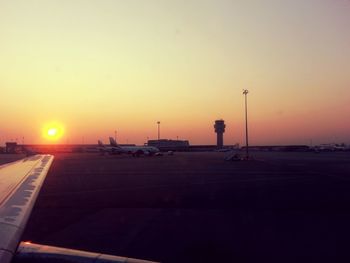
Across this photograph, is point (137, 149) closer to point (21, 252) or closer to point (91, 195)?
point (91, 195)

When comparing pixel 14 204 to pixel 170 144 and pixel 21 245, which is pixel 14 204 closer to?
pixel 21 245

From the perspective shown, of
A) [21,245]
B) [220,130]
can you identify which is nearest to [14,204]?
[21,245]

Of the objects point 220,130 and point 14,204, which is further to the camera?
point 220,130

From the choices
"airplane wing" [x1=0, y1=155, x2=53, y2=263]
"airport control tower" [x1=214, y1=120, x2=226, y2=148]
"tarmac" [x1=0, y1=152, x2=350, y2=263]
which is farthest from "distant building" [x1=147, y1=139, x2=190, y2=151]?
"airplane wing" [x1=0, y1=155, x2=53, y2=263]

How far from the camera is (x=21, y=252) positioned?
16.2ft

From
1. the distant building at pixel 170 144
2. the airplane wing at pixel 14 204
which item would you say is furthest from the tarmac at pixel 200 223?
the distant building at pixel 170 144

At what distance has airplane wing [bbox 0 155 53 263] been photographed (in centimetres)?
424

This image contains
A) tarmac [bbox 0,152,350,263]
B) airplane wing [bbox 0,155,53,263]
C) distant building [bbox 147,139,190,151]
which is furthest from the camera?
distant building [bbox 147,139,190,151]

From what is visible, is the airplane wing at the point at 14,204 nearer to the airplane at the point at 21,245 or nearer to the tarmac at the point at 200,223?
the airplane at the point at 21,245

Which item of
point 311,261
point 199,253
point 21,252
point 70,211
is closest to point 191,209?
point 70,211

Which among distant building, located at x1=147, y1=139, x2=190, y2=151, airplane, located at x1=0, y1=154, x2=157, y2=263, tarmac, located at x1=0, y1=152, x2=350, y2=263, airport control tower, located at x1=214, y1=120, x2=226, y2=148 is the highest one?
airport control tower, located at x1=214, y1=120, x2=226, y2=148

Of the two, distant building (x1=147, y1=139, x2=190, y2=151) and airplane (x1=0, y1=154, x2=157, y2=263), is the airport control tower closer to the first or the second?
distant building (x1=147, y1=139, x2=190, y2=151)

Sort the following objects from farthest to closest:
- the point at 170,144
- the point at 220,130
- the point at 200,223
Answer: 1. the point at 170,144
2. the point at 220,130
3. the point at 200,223

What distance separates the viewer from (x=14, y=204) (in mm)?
6512
